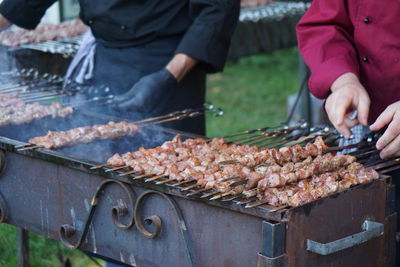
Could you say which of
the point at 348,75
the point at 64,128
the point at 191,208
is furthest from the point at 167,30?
the point at 191,208

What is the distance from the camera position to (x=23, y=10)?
505 centimetres

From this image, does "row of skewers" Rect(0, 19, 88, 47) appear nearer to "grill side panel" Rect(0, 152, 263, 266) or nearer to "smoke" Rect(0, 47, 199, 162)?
"smoke" Rect(0, 47, 199, 162)

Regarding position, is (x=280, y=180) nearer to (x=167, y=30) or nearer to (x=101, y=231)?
(x=101, y=231)

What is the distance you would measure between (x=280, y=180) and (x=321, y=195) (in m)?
0.17

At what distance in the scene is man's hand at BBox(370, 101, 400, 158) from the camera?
9.27ft

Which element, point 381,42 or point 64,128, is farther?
point 64,128

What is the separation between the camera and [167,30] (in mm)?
4523

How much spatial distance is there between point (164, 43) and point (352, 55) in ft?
5.07

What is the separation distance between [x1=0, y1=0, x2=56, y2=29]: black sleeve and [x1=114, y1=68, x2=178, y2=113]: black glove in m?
1.34

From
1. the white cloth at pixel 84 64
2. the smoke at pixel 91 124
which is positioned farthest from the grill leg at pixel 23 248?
the white cloth at pixel 84 64

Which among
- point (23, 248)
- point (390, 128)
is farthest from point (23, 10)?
point (390, 128)

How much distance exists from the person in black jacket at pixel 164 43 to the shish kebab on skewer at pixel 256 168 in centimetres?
113

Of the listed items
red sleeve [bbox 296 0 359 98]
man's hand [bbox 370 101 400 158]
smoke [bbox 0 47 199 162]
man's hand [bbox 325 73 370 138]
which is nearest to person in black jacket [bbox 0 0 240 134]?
smoke [bbox 0 47 199 162]

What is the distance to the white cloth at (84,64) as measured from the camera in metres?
4.86
